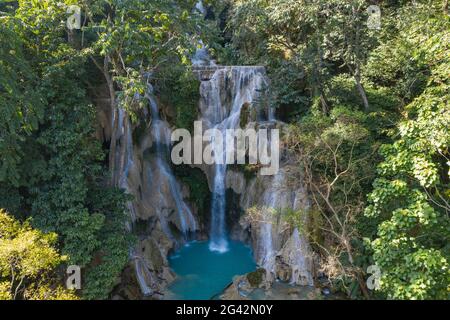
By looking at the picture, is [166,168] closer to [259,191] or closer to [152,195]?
[152,195]

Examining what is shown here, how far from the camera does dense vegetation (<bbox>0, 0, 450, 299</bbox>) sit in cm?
848

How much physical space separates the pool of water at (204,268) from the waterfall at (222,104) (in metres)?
1.21

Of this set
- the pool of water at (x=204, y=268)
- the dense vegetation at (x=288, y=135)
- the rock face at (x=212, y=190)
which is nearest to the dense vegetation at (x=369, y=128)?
A: the dense vegetation at (x=288, y=135)

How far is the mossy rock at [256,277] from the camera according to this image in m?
12.4

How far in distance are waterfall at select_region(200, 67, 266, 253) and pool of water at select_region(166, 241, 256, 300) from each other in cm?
121

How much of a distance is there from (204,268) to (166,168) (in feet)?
17.1

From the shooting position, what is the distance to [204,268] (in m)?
14.2

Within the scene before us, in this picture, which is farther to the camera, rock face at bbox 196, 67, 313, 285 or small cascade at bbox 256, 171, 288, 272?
small cascade at bbox 256, 171, 288, 272

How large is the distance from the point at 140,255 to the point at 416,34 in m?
13.0

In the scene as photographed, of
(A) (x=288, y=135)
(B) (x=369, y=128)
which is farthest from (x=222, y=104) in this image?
(B) (x=369, y=128)

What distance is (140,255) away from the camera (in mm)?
13156

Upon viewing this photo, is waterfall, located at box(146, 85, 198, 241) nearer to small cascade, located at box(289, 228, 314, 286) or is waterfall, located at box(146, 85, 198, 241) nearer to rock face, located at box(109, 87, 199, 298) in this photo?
rock face, located at box(109, 87, 199, 298)

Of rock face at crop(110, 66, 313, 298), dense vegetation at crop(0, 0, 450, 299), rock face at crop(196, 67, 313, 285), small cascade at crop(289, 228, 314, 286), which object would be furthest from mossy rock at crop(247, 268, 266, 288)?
dense vegetation at crop(0, 0, 450, 299)
